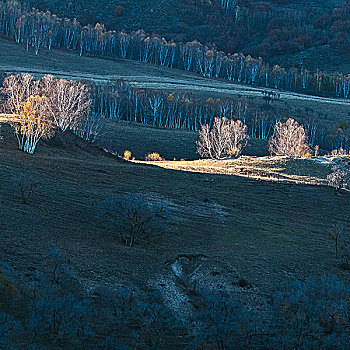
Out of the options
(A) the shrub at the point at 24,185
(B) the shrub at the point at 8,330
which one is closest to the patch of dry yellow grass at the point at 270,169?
(A) the shrub at the point at 24,185

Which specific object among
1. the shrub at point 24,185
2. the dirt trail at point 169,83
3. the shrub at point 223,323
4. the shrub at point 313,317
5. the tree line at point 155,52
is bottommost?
the shrub at point 223,323

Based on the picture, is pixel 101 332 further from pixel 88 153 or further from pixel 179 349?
pixel 88 153

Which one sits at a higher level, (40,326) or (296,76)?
(296,76)

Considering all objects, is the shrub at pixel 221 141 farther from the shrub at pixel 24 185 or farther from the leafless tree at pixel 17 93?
the shrub at pixel 24 185

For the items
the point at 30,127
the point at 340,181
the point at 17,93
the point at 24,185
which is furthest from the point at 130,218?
the point at 17,93

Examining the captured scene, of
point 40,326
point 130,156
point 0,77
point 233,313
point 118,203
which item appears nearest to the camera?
point 40,326

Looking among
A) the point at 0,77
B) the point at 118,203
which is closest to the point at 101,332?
the point at 118,203
